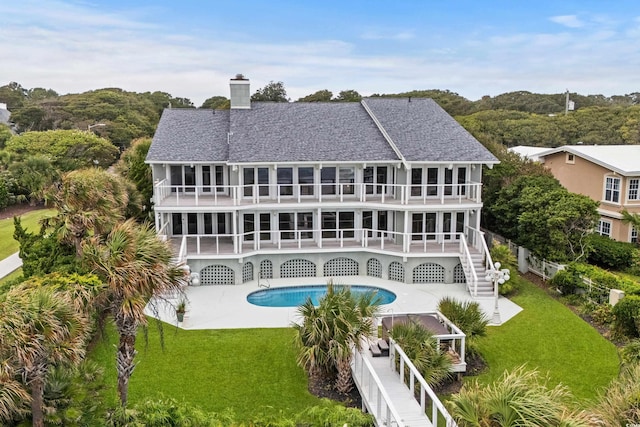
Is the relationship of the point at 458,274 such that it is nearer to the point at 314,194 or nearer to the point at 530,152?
the point at 314,194

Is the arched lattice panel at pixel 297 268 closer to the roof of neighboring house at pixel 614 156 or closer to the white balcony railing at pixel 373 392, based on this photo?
the white balcony railing at pixel 373 392

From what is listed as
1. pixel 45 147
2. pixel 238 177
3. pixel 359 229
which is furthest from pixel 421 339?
pixel 45 147

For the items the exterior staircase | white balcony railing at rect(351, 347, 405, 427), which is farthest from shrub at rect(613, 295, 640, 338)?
white balcony railing at rect(351, 347, 405, 427)

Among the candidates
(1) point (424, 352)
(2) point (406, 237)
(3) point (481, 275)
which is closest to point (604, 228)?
(3) point (481, 275)

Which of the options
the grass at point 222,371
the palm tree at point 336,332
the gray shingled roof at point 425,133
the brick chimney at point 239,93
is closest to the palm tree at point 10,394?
the grass at point 222,371

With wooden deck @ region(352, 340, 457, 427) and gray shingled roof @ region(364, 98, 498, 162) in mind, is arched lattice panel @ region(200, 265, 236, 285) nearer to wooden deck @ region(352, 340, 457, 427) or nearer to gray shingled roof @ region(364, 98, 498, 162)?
gray shingled roof @ region(364, 98, 498, 162)

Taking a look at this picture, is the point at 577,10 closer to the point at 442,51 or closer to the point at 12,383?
the point at 442,51
